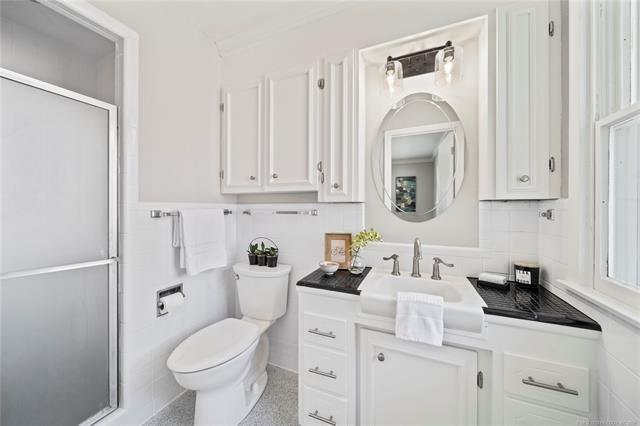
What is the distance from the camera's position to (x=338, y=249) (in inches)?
63.4

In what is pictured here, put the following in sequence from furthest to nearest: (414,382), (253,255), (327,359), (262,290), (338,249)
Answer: (253,255) → (262,290) → (338,249) → (327,359) → (414,382)

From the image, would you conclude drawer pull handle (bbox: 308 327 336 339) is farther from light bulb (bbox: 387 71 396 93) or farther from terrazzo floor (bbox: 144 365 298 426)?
light bulb (bbox: 387 71 396 93)

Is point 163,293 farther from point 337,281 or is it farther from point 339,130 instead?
point 339,130

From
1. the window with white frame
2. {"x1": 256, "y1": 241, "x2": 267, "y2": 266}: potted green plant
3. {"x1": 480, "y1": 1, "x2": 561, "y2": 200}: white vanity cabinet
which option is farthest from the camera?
{"x1": 256, "y1": 241, "x2": 267, "y2": 266}: potted green plant

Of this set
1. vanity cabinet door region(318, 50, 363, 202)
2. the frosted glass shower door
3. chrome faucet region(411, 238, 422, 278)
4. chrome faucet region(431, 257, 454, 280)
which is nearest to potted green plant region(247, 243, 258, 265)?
vanity cabinet door region(318, 50, 363, 202)

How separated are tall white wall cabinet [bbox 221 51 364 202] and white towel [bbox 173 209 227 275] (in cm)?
29

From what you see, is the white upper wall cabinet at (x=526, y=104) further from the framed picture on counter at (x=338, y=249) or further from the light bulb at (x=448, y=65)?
the framed picture on counter at (x=338, y=249)

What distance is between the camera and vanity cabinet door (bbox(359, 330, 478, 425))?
3.39 ft

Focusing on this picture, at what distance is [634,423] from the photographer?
72 cm

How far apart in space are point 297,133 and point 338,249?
820 millimetres

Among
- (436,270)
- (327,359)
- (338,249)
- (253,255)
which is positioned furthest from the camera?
(253,255)

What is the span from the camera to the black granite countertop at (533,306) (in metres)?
0.89

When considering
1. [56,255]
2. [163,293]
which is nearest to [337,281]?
[163,293]

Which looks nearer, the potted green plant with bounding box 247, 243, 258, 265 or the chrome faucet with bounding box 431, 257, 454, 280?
the chrome faucet with bounding box 431, 257, 454, 280
